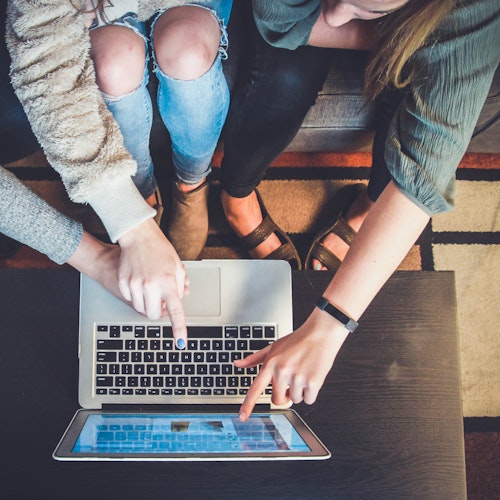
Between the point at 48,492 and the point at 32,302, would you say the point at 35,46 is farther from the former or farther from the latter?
the point at 48,492

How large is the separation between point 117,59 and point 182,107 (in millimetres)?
130

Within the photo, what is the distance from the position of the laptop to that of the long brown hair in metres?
0.37

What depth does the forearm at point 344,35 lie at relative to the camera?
2.90 feet

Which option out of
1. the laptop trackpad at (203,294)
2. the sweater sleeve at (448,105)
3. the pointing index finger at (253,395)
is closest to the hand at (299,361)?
the pointing index finger at (253,395)

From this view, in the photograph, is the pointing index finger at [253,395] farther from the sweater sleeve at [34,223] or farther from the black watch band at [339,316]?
the sweater sleeve at [34,223]

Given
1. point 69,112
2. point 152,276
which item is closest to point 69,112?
point 69,112

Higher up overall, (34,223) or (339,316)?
(34,223)

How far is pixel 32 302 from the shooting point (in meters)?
0.76

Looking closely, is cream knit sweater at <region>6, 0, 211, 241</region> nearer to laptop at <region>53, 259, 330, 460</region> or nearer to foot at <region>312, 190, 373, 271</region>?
laptop at <region>53, 259, 330, 460</region>

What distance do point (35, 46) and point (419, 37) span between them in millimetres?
564

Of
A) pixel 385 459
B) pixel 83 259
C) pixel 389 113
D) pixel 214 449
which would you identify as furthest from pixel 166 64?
pixel 385 459

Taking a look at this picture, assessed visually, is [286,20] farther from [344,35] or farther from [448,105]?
[448,105]

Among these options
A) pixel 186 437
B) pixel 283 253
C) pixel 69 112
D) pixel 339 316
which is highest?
pixel 69 112

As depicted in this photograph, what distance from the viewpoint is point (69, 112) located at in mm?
707
